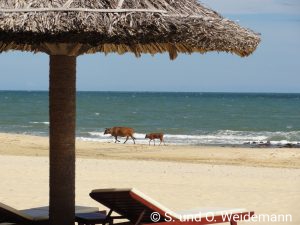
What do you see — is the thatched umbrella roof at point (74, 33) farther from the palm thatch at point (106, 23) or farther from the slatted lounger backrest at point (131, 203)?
the slatted lounger backrest at point (131, 203)

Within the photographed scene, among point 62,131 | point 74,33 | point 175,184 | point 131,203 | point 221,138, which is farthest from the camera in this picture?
point 221,138

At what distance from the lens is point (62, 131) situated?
6086mm

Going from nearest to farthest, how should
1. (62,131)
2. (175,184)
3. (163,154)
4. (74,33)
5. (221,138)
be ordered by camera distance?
(74,33)
(62,131)
(175,184)
(163,154)
(221,138)

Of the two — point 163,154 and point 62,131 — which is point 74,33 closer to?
point 62,131

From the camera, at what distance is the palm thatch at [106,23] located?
5191 mm

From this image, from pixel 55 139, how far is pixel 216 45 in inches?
64.3

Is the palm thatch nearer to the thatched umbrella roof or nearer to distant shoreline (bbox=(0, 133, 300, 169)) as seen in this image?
the thatched umbrella roof

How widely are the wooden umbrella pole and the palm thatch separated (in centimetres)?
73

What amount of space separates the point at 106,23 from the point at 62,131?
4.16 feet

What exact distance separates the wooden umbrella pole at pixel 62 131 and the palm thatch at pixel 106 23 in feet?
2.39

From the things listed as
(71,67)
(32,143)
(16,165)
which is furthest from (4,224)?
(32,143)

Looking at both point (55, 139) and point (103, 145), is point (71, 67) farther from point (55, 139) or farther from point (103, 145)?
point (103, 145)

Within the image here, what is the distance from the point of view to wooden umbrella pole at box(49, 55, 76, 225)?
609cm

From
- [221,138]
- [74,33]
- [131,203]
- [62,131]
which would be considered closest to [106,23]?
[74,33]
